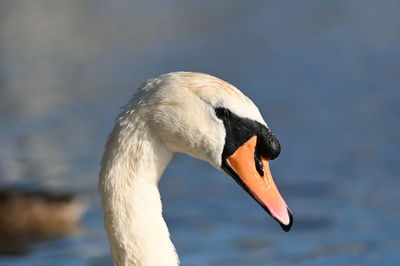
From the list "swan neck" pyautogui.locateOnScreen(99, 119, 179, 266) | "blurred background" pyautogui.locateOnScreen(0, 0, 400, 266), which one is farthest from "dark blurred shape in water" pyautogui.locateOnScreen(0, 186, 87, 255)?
"swan neck" pyautogui.locateOnScreen(99, 119, 179, 266)

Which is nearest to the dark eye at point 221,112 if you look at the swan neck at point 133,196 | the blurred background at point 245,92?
the swan neck at point 133,196

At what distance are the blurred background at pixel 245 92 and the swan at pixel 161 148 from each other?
4433mm

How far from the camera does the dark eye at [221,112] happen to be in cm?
583

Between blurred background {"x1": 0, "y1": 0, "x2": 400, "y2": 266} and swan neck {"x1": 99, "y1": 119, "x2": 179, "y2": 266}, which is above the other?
blurred background {"x1": 0, "y1": 0, "x2": 400, "y2": 266}

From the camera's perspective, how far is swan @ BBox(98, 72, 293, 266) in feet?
19.1

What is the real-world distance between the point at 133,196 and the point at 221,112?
606 millimetres

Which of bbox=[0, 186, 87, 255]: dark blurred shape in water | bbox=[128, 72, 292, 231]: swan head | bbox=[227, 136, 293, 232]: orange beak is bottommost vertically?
bbox=[227, 136, 293, 232]: orange beak

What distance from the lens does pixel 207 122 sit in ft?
19.3

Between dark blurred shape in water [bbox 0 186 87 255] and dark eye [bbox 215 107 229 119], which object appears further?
dark blurred shape in water [bbox 0 186 87 255]

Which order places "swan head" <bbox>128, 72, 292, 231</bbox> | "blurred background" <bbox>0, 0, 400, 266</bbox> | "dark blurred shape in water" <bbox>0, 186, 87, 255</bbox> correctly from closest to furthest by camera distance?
"swan head" <bbox>128, 72, 292, 231</bbox>, "blurred background" <bbox>0, 0, 400, 266</bbox>, "dark blurred shape in water" <bbox>0, 186, 87, 255</bbox>

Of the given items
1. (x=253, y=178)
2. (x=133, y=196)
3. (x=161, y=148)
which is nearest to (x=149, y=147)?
(x=161, y=148)

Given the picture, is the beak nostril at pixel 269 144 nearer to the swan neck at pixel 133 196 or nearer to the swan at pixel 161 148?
the swan at pixel 161 148

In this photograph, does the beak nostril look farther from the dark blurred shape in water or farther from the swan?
the dark blurred shape in water

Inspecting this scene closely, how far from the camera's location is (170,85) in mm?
5879
